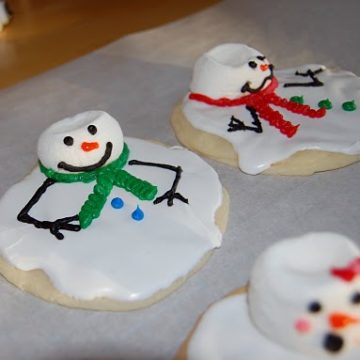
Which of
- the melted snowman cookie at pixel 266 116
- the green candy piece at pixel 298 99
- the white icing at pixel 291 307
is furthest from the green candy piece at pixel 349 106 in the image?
the white icing at pixel 291 307

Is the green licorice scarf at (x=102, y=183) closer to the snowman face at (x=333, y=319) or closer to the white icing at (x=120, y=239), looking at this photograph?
the white icing at (x=120, y=239)

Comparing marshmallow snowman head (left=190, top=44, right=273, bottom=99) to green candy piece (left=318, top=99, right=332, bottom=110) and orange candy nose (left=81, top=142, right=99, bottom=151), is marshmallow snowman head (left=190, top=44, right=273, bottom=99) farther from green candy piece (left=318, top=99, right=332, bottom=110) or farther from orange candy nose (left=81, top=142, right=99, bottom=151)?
orange candy nose (left=81, top=142, right=99, bottom=151)

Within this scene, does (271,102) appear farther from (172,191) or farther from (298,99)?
(172,191)

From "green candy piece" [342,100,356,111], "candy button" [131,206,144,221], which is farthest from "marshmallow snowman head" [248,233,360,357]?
"green candy piece" [342,100,356,111]

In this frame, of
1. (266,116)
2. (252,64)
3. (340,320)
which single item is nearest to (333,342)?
(340,320)

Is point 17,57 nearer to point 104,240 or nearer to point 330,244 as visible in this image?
point 104,240

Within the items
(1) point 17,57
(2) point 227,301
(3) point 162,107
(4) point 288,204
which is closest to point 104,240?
(2) point 227,301

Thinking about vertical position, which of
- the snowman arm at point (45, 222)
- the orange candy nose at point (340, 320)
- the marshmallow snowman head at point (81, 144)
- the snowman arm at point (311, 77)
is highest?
the orange candy nose at point (340, 320)
